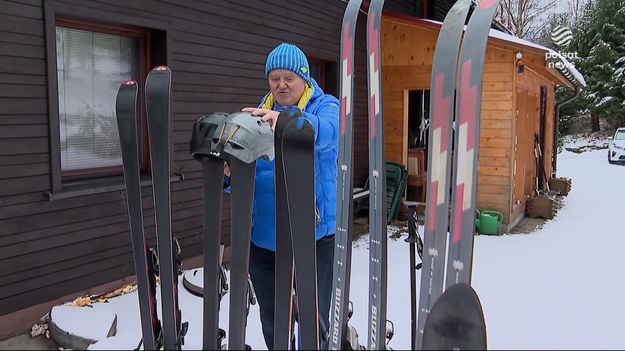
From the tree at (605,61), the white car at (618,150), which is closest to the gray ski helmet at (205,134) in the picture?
the white car at (618,150)

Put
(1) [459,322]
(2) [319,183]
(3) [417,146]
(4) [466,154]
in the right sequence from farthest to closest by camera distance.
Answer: (3) [417,146], (2) [319,183], (4) [466,154], (1) [459,322]

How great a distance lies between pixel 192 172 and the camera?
4566mm

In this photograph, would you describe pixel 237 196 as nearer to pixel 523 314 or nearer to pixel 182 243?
pixel 523 314

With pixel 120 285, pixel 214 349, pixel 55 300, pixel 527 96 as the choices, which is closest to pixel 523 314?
pixel 214 349

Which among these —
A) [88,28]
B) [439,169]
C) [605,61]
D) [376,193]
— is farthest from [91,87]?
[605,61]

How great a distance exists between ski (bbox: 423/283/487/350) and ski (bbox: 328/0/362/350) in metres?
0.52

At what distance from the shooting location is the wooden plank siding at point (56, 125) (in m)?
3.19

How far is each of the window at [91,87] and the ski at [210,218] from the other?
8.11 feet

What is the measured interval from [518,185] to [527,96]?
134 cm

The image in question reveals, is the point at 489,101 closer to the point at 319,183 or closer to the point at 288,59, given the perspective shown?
the point at 319,183

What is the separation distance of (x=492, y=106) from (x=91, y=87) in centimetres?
461

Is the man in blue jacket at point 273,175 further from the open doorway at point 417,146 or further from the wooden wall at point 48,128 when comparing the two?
the open doorway at point 417,146

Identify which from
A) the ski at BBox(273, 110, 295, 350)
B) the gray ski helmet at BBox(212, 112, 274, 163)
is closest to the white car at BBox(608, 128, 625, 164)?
the ski at BBox(273, 110, 295, 350)

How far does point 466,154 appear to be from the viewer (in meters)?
1.40
